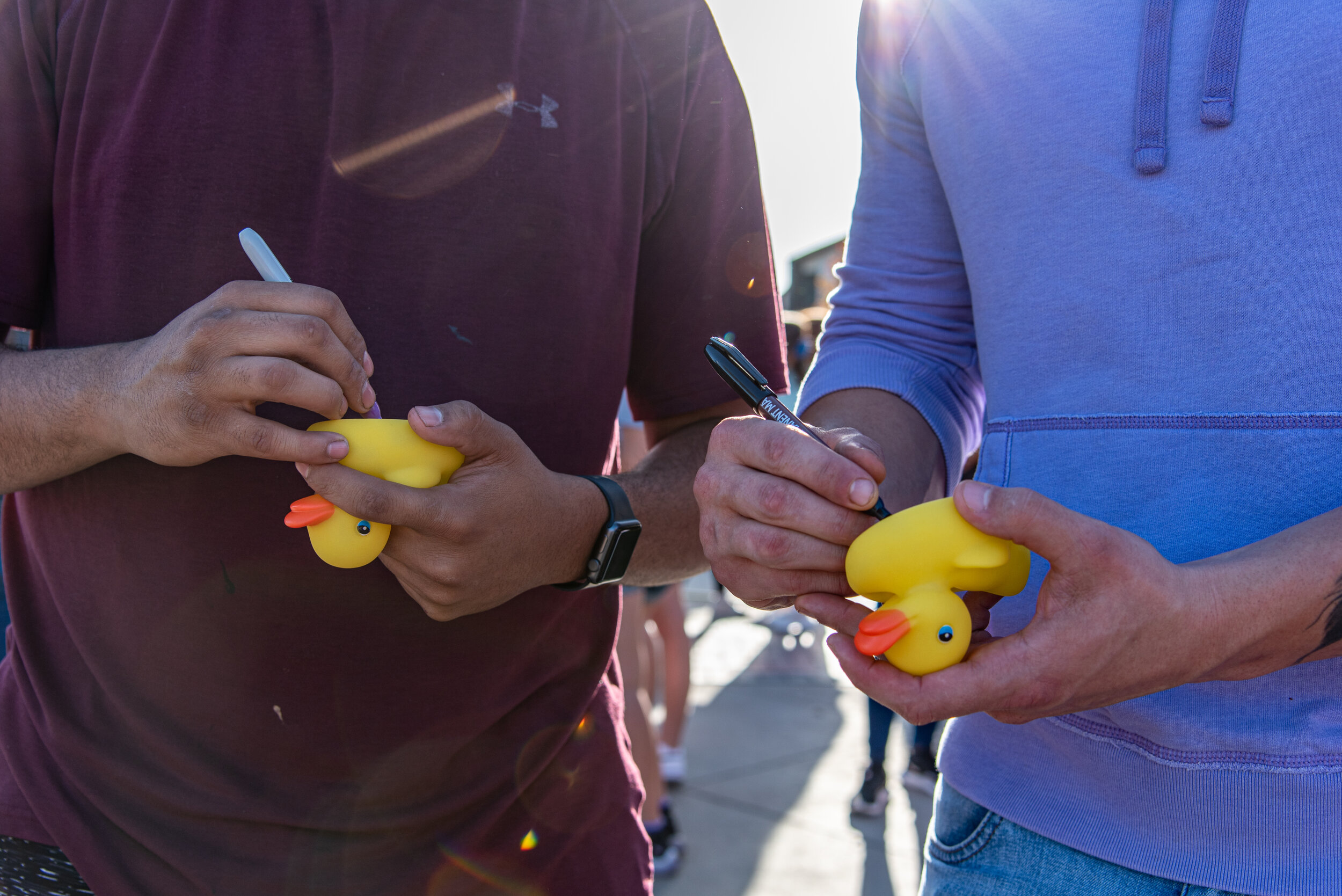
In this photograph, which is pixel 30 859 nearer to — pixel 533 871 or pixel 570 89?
pixel 533 871

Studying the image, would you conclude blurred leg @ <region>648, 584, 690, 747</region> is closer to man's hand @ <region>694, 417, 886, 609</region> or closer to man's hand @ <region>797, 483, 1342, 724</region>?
man's hand @ <region>694, 417, 886, 609</region>

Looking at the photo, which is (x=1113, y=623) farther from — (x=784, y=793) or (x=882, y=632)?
(x=784, y=793)

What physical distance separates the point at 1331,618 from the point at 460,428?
3.35 ft

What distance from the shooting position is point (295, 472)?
127cm

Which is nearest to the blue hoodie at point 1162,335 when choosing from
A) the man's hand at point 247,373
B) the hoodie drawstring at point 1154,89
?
the hoodie drawstring at point 1154,89

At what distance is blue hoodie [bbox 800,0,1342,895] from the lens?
3.45 feet

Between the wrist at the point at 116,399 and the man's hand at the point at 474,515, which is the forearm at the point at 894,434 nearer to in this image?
the man's hand at the point at 474,515

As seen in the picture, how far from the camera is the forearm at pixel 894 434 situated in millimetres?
1358

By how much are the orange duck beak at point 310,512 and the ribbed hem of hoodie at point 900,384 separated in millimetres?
783

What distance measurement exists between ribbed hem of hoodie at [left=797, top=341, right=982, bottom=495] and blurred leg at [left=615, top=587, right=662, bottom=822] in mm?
2066

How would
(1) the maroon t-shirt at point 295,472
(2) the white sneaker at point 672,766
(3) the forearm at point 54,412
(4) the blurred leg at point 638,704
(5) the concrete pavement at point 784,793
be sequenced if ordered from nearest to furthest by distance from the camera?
(3) the forearm at point 54,412
(1) the maroon t-shirt at point 295,472
(4) the blurred leg at point 638,704
(5) the concrete pavement at point 784,793
(2) the white sneaker at point 672,766

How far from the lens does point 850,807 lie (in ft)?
14.0

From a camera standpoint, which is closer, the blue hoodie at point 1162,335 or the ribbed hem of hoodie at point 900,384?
the blue hoodie at point 1162,335

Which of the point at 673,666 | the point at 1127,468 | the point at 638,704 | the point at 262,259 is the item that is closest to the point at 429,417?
the point at 262,259
